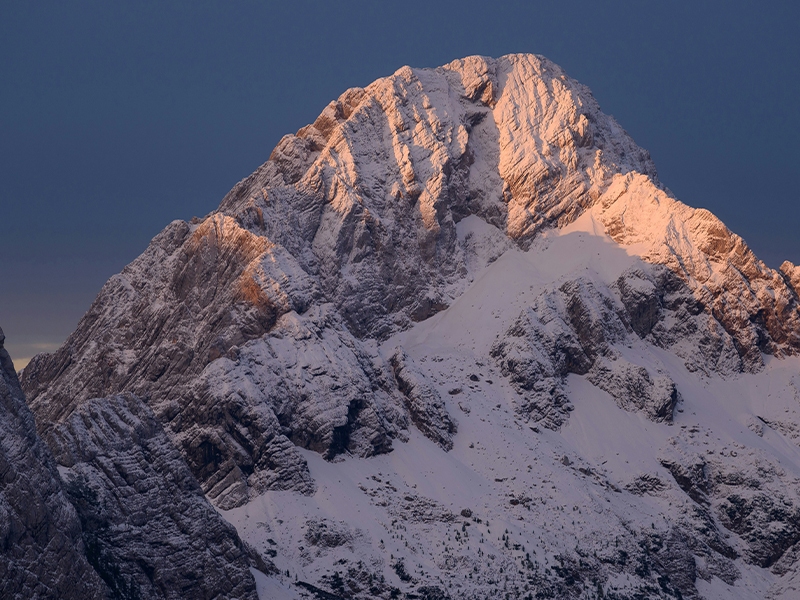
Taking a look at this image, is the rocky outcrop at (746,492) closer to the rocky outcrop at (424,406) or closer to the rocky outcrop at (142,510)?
the rocky outcrop at (424,406)

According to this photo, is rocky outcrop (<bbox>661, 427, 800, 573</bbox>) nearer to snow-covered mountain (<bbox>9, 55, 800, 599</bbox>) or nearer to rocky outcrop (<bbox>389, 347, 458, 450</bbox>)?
snow-covered mountain (<bbox>9, 55, 800, 599</bbox>)

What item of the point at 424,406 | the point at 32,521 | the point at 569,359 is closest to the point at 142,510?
the point at 32,521

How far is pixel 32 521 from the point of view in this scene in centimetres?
11619

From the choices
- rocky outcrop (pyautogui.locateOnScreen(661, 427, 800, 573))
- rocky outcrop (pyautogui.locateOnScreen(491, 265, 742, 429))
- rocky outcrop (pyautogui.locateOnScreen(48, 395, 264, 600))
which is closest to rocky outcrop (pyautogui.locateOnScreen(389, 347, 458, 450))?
rocky outcrop (pyautogui.locateOnScreen(491, 265, 742, 429))

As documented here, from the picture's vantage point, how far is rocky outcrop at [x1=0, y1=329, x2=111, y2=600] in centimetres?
→ 11356

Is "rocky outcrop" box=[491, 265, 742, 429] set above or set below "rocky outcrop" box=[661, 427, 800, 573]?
above

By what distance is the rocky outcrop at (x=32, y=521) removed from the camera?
4471 inches

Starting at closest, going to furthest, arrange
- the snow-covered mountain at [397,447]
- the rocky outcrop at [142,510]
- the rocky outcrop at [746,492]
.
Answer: the rocky outcrop at [142,510] → the snow-covered mountain at [397,447] → the rocky outcrop at [746,492]

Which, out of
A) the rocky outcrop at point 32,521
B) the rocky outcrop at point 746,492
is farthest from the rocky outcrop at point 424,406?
the rocky outcrop at point 32,521

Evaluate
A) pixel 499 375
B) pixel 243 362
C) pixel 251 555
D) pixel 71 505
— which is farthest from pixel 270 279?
pixel 71 505

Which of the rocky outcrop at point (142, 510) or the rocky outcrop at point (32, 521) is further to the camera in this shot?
the rocky outcrop at point (142, 510)

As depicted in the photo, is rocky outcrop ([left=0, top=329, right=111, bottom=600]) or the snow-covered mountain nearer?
rocky outcrop ([left=0, top=329, right=111, bottom=600])

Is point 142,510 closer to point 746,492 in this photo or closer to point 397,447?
point 397,447

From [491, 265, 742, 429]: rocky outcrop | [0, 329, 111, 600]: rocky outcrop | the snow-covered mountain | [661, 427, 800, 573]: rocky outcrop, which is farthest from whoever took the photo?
[491, 265, 742, 429]: rocky outcrop
